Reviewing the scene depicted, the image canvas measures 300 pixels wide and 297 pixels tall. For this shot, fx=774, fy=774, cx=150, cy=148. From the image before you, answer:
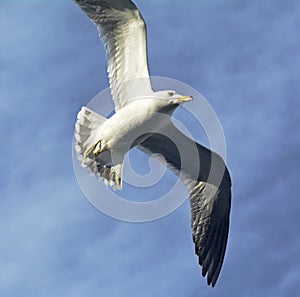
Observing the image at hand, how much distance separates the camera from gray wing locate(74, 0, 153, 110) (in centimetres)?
1696

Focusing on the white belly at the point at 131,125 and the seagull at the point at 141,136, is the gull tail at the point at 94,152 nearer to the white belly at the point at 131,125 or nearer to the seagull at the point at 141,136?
the seagull at the point at 141,136

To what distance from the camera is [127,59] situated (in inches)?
678

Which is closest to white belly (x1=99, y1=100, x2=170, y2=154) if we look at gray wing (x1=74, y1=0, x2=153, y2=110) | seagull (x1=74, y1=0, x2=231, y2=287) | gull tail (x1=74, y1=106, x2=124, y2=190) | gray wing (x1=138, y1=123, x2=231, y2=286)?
seagull (x1=74, y1=0, x2=231, y2=287)

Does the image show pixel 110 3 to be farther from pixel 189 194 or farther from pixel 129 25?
pixel 189 194

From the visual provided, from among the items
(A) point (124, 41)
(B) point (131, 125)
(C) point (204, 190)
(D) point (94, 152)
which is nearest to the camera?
(B) point (131, 125)

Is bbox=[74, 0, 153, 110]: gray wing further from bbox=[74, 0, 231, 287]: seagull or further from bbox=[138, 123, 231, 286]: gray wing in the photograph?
bbox=[138, 123, 231, 286]: gray wing

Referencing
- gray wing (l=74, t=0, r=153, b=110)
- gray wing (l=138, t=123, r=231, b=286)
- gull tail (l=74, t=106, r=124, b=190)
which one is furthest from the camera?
gray wing (l=138, t=123, r=231, b=286)

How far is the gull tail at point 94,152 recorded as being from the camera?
17.7m

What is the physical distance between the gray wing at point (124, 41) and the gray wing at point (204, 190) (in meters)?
1.54

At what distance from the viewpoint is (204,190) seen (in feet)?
62.7

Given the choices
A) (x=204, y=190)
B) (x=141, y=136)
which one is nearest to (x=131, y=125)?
(x=141, y=136)

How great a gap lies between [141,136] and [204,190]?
2.88 meters

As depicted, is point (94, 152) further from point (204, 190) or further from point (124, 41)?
point (204, 190)

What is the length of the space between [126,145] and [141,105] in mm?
987
